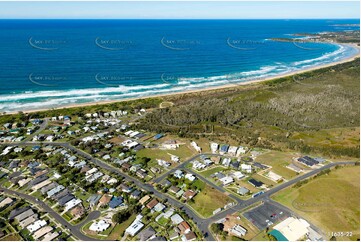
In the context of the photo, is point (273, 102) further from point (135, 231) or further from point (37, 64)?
point (37, 64)

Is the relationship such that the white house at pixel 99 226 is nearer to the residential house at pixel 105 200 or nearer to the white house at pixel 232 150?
the residential house at pixel 105 200

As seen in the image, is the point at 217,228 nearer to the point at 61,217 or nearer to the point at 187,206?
the point at 187,206

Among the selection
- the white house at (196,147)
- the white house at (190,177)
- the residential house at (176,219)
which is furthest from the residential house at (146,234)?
the white house at (196,147)

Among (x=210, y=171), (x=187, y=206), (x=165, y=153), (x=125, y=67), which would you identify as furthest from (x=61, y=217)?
(x=125, y=67)

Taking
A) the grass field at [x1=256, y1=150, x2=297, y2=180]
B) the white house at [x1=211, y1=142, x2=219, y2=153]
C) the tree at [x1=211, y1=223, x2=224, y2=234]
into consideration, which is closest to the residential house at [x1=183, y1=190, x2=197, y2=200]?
the tree at [x1=211, y1=223, x2=224, y2=234]

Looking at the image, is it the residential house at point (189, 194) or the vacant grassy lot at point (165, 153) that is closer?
the residential house at point (189, 194)

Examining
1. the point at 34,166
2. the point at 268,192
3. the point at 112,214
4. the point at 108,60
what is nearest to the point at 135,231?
the point at 112,214
